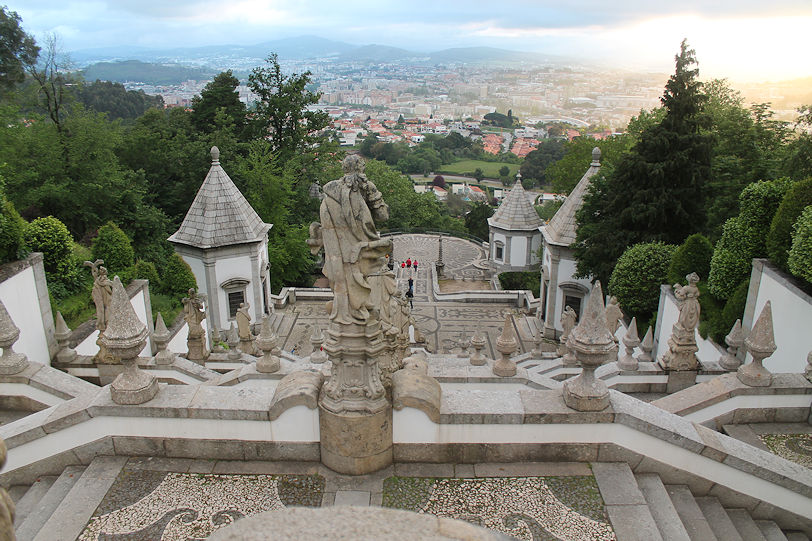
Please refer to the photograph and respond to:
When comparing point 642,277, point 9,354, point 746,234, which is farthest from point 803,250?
point 9,354

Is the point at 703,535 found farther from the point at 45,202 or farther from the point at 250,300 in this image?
the point at 45,202

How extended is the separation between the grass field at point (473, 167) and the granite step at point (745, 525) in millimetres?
103932

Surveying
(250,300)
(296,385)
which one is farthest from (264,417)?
(250,300)

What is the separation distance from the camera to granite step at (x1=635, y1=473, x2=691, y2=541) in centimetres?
578

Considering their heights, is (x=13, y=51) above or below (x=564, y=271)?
above

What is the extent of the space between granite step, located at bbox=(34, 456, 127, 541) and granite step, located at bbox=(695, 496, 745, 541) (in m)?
6.56

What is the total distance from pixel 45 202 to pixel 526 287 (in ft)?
73.3

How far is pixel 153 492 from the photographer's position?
6.30m

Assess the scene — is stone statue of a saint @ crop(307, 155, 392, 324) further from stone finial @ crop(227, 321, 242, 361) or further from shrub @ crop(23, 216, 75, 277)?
shrub @ crop(23, 216, 75, 277)

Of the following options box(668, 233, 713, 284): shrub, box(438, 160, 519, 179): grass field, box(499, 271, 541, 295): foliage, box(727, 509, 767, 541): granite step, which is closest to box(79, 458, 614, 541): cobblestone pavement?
box(727, 509, 767, 541): granite step

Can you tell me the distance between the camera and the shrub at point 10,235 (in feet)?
40.3

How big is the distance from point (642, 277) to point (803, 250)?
7352mm

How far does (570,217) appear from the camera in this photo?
23844 mm

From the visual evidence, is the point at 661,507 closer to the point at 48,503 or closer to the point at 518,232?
the point at 48,503
